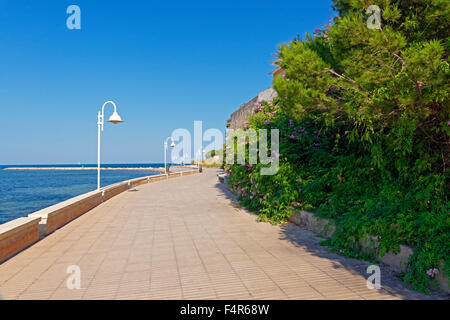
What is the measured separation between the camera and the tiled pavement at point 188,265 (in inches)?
137

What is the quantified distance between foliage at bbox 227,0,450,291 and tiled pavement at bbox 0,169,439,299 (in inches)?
23.4

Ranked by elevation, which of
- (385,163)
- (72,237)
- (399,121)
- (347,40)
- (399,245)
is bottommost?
(72,237)

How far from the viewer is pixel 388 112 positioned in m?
3.77

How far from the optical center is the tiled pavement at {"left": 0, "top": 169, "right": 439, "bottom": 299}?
348cm

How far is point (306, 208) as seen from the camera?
6.91 m

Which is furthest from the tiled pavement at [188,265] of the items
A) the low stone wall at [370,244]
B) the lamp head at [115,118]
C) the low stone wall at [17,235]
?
the lamp head at [115,118]

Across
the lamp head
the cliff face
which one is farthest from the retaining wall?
the cliff face

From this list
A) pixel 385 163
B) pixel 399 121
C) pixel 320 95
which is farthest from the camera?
pixel 385 163

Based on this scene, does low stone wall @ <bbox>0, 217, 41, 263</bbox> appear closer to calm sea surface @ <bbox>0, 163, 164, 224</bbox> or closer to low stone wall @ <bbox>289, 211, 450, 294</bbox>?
low stone wall @ <bbox>289, 211, 450, 294</bbox>

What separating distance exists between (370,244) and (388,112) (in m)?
1.99

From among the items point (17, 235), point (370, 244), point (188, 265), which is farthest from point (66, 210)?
point (370, 244)
